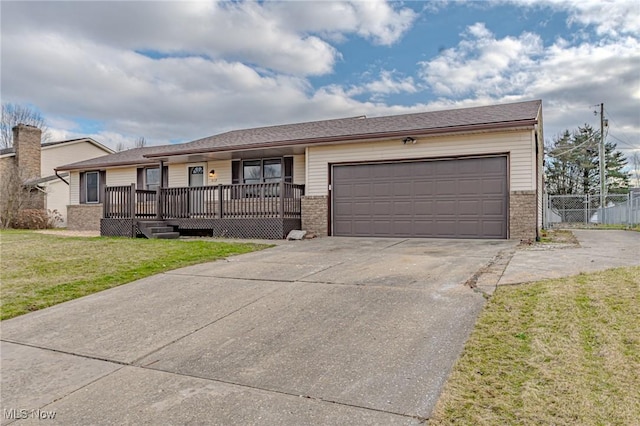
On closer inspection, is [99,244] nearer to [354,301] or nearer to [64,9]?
[64,9]

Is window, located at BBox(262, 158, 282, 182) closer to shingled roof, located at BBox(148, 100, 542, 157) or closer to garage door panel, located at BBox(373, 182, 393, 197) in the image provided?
shingled roof, located at BBox(148, 100, 542, 157)

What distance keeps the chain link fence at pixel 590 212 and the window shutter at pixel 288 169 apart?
487 inches

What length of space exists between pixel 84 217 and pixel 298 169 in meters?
11.6

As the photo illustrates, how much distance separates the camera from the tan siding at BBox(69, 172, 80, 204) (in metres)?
19.3

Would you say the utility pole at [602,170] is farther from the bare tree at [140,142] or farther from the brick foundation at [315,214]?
the bare tree at [140,142]

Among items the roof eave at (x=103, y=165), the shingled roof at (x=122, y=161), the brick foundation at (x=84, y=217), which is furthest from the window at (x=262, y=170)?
the brick foundation at (x=84, y=217)

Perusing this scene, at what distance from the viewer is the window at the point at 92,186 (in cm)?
1878

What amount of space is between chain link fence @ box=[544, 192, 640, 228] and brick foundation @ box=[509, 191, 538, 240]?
28.3ft

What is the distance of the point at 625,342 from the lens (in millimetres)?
3117

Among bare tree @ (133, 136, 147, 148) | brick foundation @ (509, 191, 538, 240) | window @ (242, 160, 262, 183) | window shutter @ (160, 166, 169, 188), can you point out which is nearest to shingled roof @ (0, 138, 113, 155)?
window shutter @ (160, 166, 169, 188)

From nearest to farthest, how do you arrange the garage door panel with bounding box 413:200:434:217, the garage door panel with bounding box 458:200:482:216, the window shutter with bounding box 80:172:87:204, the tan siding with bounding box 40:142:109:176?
the garage door panel with bounding box 458:200:482:216 < the garage door panel with bounding box 413:200:434:217 < the window shutter with bounding box 80:172:87:204 < the tan siding with bounding box 40:142:109:176

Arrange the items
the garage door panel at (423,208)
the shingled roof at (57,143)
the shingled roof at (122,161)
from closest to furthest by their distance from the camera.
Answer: the garage door panel at (423,208)
the shingled roof at (122,161)
the shingled roof at (57,143)

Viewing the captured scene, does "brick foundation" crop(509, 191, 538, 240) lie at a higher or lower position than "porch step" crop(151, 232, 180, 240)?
higher

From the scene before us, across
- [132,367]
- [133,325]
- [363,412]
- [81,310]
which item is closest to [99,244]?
[81,310]
